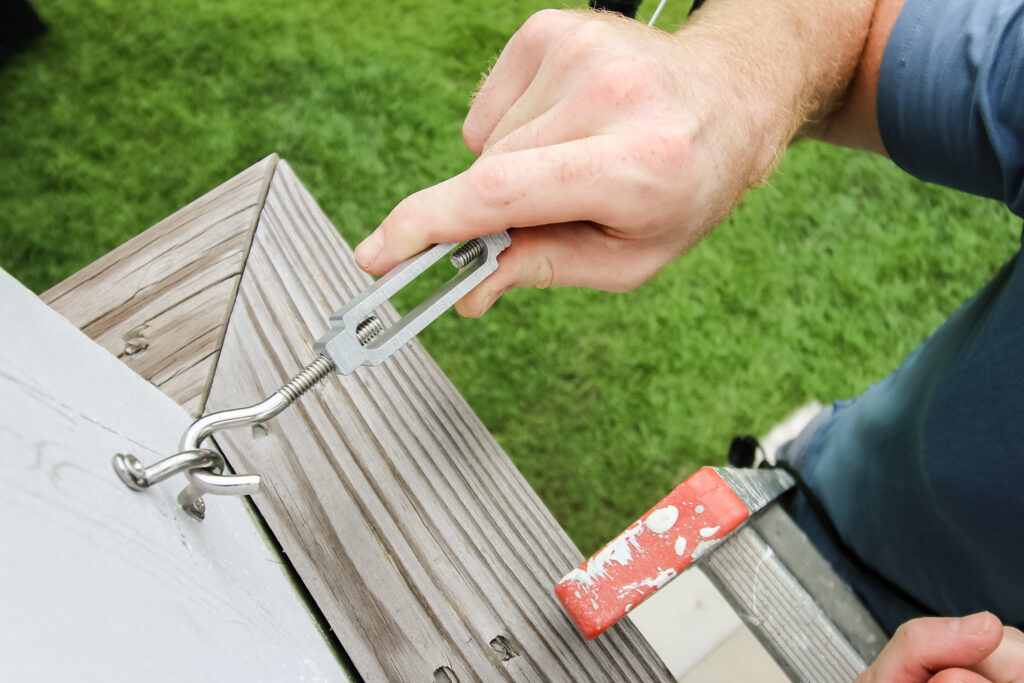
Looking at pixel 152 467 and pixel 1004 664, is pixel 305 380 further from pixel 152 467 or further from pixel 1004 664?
pixel 1004 664

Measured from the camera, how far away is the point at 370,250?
58cm

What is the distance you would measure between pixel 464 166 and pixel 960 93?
4.21 feet

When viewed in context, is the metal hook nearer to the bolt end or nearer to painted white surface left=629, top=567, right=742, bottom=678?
the bolt end

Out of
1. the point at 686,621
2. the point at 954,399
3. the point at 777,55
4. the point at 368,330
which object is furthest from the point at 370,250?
the point at 686,621

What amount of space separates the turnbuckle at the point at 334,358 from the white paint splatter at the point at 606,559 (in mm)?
266

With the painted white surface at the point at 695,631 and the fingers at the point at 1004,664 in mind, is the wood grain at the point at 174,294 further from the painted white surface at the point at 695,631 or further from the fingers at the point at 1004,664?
the painted white surface at the point at 695,631

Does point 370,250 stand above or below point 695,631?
above

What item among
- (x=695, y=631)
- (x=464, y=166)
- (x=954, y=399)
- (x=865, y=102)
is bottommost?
(x=695, y=631)

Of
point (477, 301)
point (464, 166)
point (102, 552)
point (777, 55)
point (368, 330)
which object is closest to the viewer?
point (102, 552)

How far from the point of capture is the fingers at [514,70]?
0.65 metres

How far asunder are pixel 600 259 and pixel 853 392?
4.52 ft

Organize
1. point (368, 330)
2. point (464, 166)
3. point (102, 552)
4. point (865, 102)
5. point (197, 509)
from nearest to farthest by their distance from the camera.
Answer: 1. point (102, 552)
2. point (197, 509)
3. point (368, 330)
4. point (865, 102)
5. point (464, 166)

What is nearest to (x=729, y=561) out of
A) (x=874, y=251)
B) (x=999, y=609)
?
(x=999, y=609)

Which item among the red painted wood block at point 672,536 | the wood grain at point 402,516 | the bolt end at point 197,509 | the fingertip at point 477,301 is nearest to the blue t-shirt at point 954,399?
the red painted wood block at point 672,536
